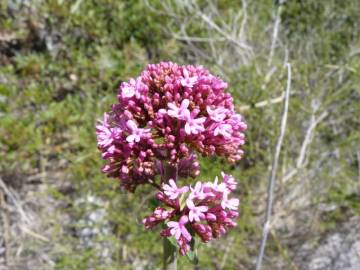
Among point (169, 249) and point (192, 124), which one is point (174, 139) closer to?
point (192, 124)

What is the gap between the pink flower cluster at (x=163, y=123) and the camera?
186 centimetres

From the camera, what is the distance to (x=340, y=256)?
3533mm

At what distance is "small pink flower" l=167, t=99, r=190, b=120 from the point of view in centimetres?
178

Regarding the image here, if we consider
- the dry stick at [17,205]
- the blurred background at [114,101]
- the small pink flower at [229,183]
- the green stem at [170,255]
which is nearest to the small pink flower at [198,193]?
the small pink flower at [229,183]

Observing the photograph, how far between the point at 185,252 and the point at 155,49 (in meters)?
3.53

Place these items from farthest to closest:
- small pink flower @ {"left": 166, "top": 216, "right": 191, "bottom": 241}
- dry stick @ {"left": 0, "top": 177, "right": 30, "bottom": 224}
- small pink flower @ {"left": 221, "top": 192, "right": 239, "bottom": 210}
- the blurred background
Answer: dry stick @ {"left": 0, "top": 177, "right": 30, "bottom": 224} < the blurred background < small pink flower @ {"left": 221, "top": 192, "right": 239, "bottom": 210} < small pink flower @ {"left": 166, "top": 216, "right": 191, "bottom": 241}

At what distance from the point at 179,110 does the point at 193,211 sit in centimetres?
41

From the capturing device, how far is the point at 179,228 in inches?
71.1

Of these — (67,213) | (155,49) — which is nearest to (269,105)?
(155,49)

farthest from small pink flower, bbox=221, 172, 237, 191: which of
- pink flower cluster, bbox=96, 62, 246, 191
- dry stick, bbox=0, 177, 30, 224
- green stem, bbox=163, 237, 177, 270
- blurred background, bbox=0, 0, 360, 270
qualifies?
dry stick, bbox=0, 177, 30, 224

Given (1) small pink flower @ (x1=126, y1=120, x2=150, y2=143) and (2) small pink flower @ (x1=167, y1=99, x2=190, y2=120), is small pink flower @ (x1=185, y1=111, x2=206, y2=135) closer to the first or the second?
(2) small pink flower @ (x1=167, y1=99, x2=190, y2=120)

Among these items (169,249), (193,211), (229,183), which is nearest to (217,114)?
(229,183)

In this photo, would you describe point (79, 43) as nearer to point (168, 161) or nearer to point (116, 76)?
point (116, 76)

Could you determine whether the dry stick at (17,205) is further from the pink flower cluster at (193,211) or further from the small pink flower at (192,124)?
the small pink flower at (192,124)
